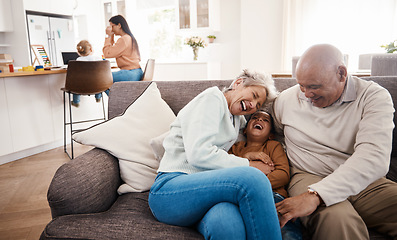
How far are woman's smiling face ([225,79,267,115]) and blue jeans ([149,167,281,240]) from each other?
37 cm

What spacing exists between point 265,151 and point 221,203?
51cm

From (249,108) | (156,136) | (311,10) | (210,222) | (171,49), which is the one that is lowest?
(210,222)

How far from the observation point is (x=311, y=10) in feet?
15.9

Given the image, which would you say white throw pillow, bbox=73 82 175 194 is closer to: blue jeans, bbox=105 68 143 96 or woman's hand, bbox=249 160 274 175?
woman's hand, bbox=249 160 274 175

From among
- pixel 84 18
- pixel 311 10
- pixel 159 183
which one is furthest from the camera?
pixel 84 18

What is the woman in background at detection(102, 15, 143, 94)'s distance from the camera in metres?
3.71

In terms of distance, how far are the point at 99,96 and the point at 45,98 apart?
1.96 ft

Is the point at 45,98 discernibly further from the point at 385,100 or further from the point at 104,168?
the point at 385,100

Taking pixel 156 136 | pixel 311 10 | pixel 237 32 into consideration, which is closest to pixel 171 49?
pixel 237 32

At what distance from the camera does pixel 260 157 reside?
141 centimetres

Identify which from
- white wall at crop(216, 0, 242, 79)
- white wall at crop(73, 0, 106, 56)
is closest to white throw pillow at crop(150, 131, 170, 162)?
white wall at crop(216, 0, 242, 79)

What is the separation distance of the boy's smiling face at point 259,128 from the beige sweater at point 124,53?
8.53 ft

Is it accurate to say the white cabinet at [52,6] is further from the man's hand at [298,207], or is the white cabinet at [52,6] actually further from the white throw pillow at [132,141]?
the man's hand at [298,207]

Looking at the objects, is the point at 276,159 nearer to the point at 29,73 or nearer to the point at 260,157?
the point at 260,157
